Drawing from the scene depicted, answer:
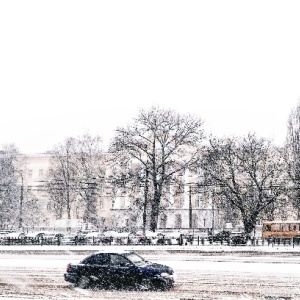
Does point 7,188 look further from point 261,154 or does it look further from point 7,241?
point 261,154

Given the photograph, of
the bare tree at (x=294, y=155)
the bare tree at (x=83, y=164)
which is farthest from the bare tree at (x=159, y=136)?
the bare tree at (x=83, y=164)

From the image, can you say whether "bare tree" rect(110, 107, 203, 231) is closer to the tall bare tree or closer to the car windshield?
the tall bare tree

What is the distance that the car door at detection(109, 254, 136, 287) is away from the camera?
1941 centimetres

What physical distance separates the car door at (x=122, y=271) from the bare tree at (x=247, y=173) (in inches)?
1119

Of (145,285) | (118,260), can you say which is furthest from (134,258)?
(145,285)

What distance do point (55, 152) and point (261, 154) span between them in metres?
34.8

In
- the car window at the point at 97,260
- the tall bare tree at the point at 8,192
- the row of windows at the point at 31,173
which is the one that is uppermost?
the row of windows at the point at 31,173

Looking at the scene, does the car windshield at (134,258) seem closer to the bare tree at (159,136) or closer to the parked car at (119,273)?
the parked car at (119,273)

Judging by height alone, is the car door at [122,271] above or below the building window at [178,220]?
below

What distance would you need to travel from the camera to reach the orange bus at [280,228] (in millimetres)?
56728

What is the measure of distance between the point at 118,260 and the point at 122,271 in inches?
20.6

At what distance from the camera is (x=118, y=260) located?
20062 mm

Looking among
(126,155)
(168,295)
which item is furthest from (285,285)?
(126,155)

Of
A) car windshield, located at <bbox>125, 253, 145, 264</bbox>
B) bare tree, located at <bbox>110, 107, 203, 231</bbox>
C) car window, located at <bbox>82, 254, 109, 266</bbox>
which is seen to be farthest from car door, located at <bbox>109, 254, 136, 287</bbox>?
bare tree, located at <bbox>110, 107, 203, 231</bbox>
